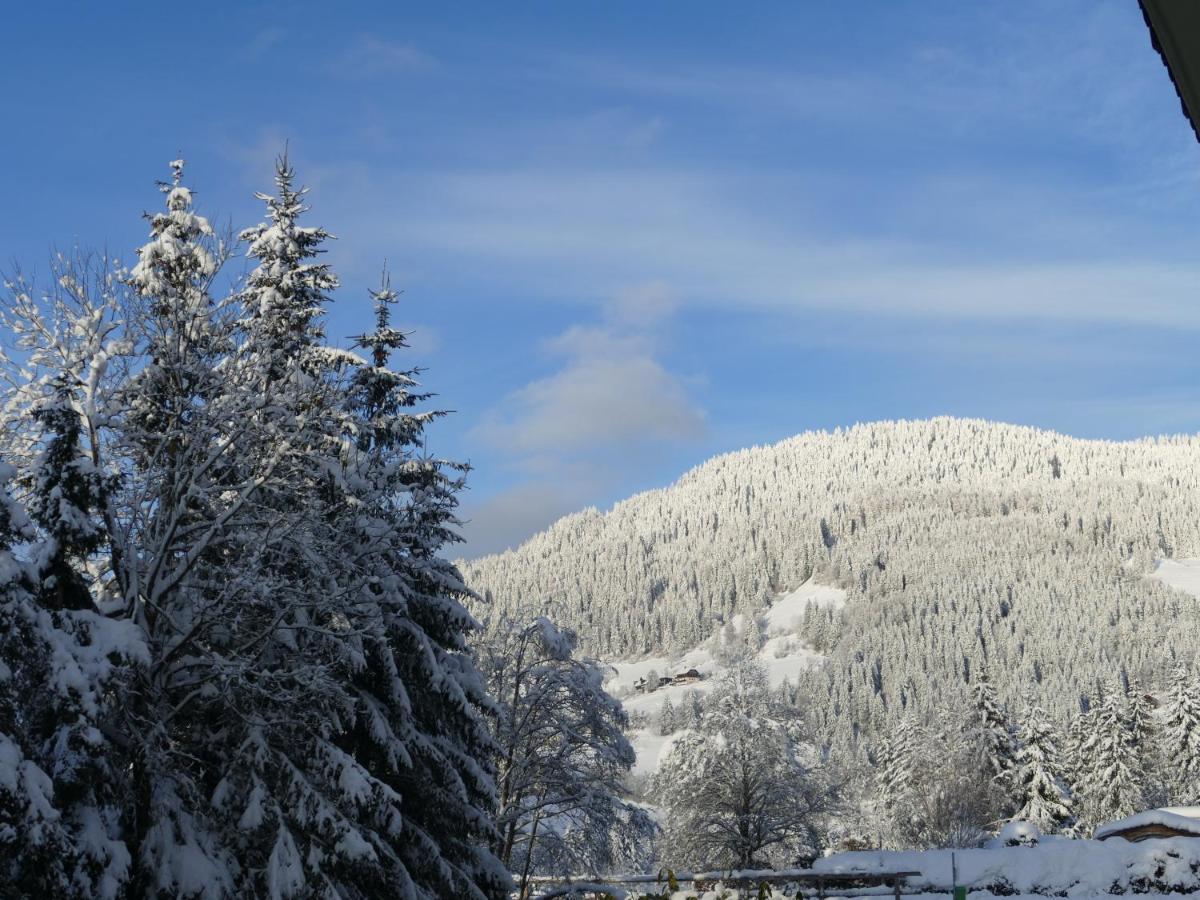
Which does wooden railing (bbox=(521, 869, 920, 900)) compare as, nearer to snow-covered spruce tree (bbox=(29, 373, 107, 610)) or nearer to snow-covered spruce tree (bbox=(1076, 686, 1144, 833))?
snow-covered spruce tree (bbox=(29, 373, 107, 610))

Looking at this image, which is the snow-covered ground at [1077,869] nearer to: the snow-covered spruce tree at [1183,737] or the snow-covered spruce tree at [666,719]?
the snow-covered spruce tree at [1183,737]

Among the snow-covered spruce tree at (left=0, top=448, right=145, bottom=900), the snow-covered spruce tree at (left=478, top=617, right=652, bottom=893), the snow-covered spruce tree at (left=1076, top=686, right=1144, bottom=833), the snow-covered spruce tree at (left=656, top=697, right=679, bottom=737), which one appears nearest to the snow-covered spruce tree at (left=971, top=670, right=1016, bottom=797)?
the snow-covered spruce tree at (left=1076, top=686, right=1144, bottom=833)

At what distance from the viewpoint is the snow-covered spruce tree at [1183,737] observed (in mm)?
64062

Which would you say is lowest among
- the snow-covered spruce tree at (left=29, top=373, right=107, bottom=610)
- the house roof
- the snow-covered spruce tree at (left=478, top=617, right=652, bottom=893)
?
the snow-covered spruce tree at (left=478, top=617, right=652, bottom=893)

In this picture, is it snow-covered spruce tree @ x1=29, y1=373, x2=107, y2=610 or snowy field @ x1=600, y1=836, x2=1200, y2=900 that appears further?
snowy field @ x1=600, y1=836, x2=1200, y2=900

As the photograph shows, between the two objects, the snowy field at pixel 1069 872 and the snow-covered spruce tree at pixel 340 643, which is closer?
the snow-covered spruce tree at pixel 340 643

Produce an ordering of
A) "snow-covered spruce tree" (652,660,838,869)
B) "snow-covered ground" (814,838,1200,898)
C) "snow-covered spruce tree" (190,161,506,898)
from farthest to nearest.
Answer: "snow-covered spruce tree" (652,660,838,869), "snow-covered ground" (814,838,1200,898), "snow-covered spruce tree" (190,161,506,898)

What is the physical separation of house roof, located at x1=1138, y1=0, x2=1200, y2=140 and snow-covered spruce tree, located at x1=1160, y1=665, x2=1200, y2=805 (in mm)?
71779

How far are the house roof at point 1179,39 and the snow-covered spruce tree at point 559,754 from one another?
85.4ft

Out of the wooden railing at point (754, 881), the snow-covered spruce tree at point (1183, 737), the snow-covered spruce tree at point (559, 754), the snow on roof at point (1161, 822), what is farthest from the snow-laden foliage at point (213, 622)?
the snow-covered spruce tree at point (1183, 737)

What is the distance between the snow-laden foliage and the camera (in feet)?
38.2

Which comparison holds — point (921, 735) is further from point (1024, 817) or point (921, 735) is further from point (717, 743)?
point (717, 743)

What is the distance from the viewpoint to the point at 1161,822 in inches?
1209

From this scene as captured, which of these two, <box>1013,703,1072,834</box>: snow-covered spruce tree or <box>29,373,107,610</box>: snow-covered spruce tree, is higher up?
<box>29,373,107,610</box>: snow-covered spruce tree
